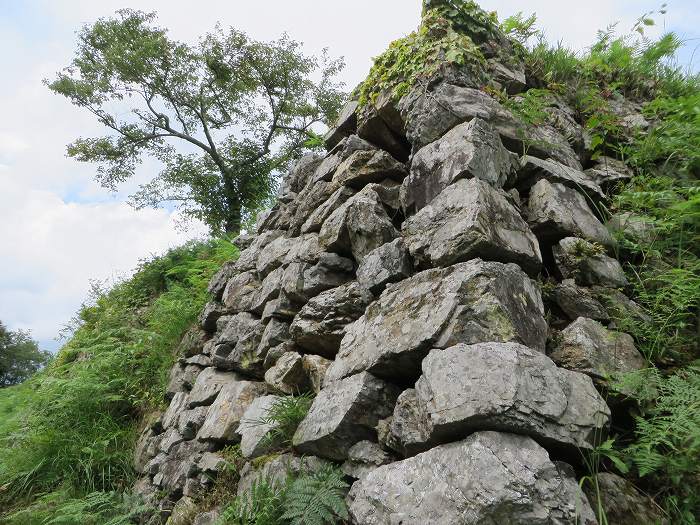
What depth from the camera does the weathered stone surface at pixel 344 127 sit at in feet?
18.8

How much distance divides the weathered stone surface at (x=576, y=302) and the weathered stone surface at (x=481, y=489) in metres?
1.23

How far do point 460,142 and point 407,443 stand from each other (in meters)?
2.41

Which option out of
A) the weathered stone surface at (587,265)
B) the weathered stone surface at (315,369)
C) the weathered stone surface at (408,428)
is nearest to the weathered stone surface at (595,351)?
the weathered stone surface at (587,265)

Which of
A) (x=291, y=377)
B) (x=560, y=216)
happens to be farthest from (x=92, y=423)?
(x=560, y=216)

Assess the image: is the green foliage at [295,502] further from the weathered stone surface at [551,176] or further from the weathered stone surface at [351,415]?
the weathered stone surface at [551,176]

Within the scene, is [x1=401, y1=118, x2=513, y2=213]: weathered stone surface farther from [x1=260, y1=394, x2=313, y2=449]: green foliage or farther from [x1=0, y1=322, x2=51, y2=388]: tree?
[x1=0, y1=322, x2=51, y2=388]: tree

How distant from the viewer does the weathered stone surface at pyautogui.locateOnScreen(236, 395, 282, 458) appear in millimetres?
3654

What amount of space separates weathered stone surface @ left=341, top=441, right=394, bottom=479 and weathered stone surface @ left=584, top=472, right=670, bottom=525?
1.16 metres

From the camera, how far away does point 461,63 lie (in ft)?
14.3

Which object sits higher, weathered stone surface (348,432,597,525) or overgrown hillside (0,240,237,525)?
overgrown hillside (0,240,237,525)

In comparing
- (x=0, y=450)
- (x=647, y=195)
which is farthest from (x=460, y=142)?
(x=0, y=450)

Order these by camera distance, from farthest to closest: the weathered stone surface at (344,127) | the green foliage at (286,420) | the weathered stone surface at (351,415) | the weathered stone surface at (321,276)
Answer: the weathered stone surface at (344,127) → the weathered stone surface at (321,276) → the green foliage at (286,420) → the weathered stone surface at (351,415)

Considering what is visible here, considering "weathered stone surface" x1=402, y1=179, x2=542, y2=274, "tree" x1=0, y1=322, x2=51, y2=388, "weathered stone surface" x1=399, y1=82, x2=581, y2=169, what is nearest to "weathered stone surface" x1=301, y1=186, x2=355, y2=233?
"weathered stone surface" x1=399, y1=82, x2=581, y2=169

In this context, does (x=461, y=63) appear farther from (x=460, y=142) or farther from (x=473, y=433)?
(x=473, y=433)
